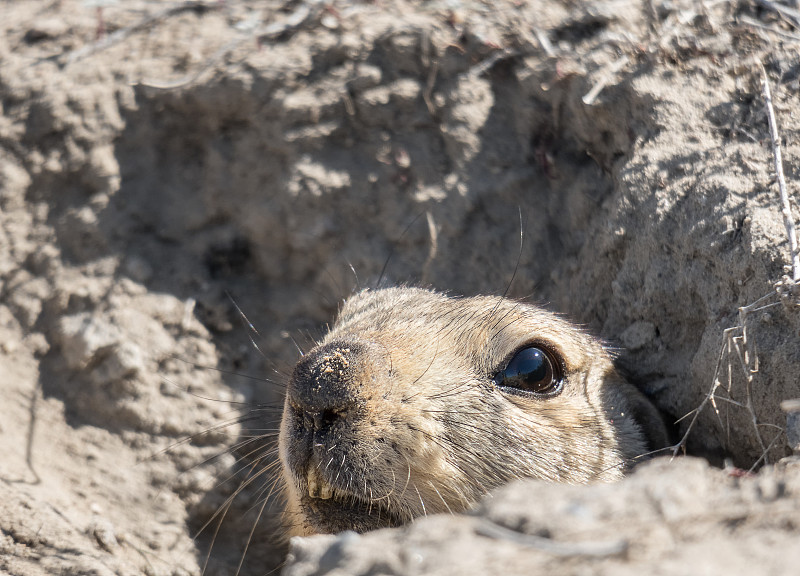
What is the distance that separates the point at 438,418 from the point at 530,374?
2.02 ft

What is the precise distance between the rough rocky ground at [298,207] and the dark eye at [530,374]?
0.71 meters

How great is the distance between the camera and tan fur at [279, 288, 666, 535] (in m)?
2.96

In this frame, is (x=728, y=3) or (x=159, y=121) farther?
(x=159, y=121)

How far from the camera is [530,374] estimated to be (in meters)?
3.56

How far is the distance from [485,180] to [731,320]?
6.03 feet

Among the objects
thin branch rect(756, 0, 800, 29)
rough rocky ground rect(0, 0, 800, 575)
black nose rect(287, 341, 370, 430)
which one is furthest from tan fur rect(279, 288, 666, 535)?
thin branch rect(756, 0, 800, 29)

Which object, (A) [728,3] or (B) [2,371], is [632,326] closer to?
(A) [728,3]

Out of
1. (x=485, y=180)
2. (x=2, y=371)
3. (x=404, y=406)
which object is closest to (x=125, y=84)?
(x=2, y=371)

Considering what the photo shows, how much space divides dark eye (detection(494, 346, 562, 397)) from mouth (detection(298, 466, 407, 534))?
0.81 m

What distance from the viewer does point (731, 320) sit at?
3.56 metres

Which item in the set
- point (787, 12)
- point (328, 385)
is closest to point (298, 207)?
point (328, 385)

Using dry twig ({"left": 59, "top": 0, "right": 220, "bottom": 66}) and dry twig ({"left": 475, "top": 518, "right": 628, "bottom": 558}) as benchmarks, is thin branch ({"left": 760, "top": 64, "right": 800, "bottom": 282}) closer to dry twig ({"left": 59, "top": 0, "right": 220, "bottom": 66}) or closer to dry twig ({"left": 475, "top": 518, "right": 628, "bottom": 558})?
dry twig ({"left": 475, "top": 518, "right": 628, "bottom": 558})

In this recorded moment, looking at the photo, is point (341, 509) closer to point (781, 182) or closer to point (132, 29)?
point (781, 182)

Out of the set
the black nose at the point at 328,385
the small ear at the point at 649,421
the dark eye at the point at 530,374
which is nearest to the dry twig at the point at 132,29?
the black nose at the point at 328,385
